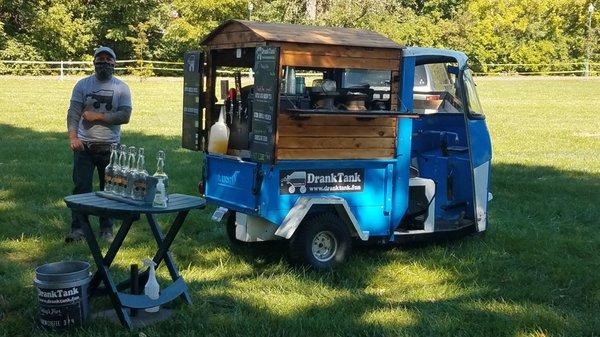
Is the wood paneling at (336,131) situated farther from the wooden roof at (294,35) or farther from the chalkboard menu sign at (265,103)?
the wooden roof at (294,35)

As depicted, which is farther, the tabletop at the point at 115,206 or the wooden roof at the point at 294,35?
the wooden roof at the point at 294,35

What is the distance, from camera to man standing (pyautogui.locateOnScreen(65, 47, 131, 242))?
6871 mm

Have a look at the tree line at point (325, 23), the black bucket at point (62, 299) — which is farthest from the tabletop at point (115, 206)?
the tree line at point (325, 23)

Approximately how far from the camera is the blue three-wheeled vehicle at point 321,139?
5918 millimetres

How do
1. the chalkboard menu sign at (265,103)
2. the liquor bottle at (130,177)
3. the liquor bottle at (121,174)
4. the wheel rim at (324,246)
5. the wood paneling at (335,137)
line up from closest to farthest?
the liquor bottle at (130,177) < the liquor bottle at (121,174) < the chalkboard menu sign at (265,103) < the wood paneling at (335,137) < the wheel rim at (324,246)

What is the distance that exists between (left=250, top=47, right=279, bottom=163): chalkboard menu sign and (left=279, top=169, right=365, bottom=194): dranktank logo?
279mm

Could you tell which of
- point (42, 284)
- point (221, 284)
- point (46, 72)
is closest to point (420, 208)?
point (221, 284)

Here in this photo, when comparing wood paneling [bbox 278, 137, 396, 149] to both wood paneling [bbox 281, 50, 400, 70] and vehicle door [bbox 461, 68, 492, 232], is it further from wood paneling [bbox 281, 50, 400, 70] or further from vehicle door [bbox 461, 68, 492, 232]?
vehicle door [bbox 461, 68, 492, 232]

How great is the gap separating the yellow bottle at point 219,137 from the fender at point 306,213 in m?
0.92

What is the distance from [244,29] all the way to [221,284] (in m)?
1.97

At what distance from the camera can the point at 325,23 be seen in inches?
→ 1871

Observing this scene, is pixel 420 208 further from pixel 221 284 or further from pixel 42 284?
pixel 42 284

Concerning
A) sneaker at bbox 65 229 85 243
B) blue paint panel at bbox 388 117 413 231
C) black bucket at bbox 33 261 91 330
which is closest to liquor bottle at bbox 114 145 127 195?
black bucket at bbox 33 261 91 330

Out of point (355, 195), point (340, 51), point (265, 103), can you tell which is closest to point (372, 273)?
point (355, 195)
